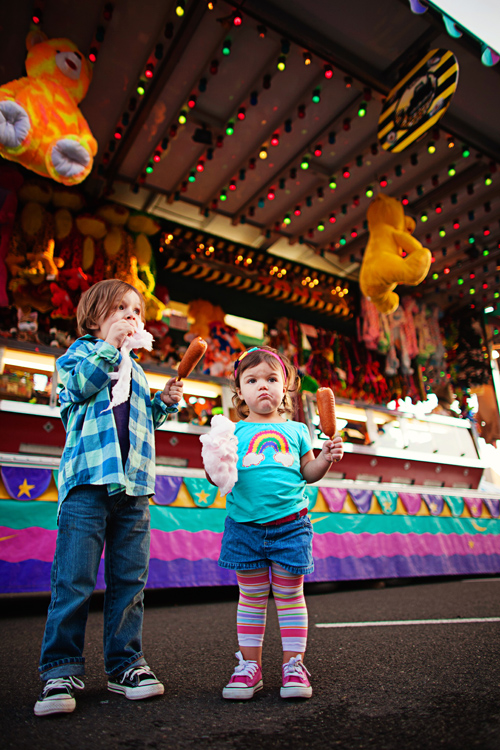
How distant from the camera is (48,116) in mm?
2787

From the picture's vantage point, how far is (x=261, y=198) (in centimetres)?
A: 476

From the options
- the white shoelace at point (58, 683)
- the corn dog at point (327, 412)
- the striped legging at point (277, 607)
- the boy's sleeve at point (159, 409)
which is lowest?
the white shoelace at point (58, 683)

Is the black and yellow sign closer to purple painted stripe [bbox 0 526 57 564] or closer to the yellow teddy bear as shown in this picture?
the yellow teddy bear

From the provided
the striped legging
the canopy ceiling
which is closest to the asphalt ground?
the striped legging

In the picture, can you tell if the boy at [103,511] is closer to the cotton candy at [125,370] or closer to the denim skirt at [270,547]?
the cotton candy at [125,370]

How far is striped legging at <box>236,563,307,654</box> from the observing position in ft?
4.11

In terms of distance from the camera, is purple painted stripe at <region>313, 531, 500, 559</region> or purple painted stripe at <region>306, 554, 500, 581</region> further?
purple painted stripe at <region>313, 531, 500, 559</region>

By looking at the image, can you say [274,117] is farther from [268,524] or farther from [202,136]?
[268,524]

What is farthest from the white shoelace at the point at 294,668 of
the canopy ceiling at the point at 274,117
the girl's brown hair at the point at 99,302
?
the canopy ceiling at the point at 274,117

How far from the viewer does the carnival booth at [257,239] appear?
308 cm

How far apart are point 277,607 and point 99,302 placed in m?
1.08

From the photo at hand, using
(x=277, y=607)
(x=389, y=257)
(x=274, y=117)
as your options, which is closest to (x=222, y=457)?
(x=277, y=607)

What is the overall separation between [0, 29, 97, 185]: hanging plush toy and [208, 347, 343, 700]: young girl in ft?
6.80

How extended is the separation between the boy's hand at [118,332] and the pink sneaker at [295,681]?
999 millimetres
